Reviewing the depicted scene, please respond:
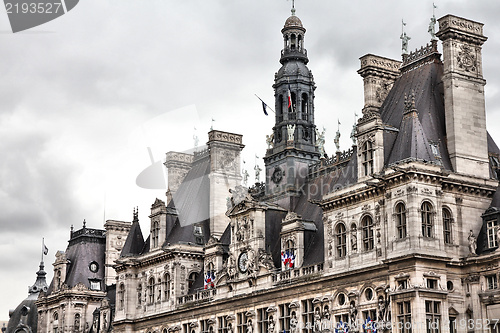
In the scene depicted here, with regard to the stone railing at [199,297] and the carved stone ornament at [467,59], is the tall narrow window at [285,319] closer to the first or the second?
the stone railing at [199,297]

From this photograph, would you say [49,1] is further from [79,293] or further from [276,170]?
[79,293]

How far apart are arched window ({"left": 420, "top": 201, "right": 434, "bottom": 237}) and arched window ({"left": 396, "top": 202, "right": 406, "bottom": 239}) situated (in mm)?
1149

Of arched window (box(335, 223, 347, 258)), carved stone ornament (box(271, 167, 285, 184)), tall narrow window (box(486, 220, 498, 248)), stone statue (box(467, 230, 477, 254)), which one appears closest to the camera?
tall narrow window (box(486, 220, 498, 248))

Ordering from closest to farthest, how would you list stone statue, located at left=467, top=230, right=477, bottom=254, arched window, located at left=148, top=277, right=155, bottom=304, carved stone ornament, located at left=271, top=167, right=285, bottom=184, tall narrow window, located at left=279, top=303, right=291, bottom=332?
stone statue, located at left=467, top=230, right=477, bottom=254 → tall narrow window, located at left=279, top=303, right=291, bottom=332 → carved stone ornament, located at left=271, top=167, right=285, bottom=184 → arched window, located at left=148, top=277, right=155, bottom=304

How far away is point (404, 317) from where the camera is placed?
53.4 meters

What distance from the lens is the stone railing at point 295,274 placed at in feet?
206

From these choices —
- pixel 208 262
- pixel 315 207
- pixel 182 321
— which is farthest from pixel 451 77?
pixel 182 321

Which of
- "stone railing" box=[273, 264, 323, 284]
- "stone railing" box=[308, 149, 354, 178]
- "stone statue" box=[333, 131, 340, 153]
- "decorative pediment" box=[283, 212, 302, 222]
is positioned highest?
"stone statue" box=[333, 131, 340, 153]

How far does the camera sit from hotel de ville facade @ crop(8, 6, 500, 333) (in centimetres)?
5500

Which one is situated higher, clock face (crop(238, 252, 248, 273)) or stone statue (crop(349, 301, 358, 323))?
Answer: clock face (crop(238, 252, 248, 273))

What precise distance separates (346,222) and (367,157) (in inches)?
185

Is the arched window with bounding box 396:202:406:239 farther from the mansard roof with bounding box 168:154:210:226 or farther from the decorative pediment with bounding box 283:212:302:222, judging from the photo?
the mansard roof with bounding box 168:154:210:226

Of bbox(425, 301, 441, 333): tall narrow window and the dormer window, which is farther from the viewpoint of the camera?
the dormer window

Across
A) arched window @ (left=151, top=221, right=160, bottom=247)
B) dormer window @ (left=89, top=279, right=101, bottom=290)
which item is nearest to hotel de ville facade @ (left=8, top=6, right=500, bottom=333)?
arched window @ (left=151, top=221, right=160, bottom=247)
